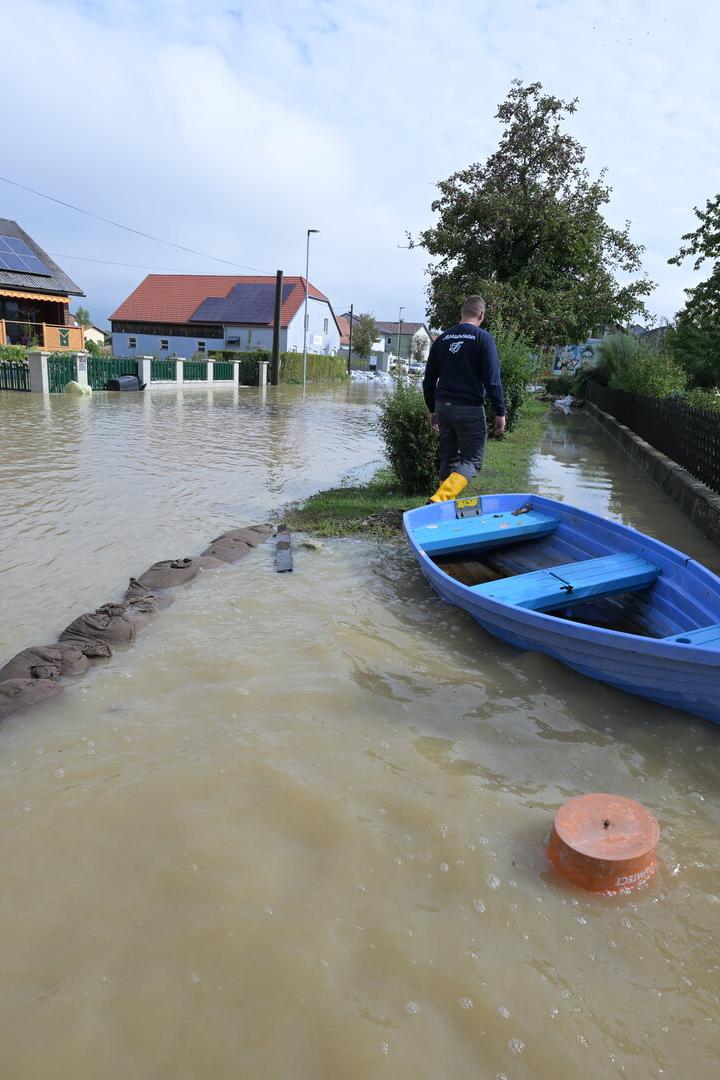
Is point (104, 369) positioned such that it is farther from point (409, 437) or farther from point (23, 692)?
point (23, 692)

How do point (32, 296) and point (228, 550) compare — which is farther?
point (32, 296)

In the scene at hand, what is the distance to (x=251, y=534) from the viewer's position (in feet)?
22.8

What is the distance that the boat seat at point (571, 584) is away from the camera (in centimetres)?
424

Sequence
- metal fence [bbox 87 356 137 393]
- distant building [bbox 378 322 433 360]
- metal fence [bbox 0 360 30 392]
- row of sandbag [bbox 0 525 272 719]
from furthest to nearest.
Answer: distant building [bbox 378 322 433 360], metal fence [bbox 87 356 137 393], metal fence [bbox 0 360 30 392], row of sandbag [bbox 0 525 272 719]

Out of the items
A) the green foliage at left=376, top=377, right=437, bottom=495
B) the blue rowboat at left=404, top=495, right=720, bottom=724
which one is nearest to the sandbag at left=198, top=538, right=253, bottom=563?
the blue rowboat at left=404, top=495, right=720, bottom=724

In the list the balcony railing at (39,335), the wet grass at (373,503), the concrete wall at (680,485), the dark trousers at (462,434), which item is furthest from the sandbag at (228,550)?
the balcony railing at (39,335)

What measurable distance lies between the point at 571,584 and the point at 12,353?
27.1 m

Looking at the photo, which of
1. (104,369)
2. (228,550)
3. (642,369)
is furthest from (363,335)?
(228,550)

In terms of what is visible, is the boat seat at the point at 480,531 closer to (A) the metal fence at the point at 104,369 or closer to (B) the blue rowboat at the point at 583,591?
(B) the blue rowboat at the point at 583,591

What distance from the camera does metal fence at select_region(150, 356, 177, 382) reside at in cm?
2803

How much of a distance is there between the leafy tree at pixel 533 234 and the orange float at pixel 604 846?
62.6 ft

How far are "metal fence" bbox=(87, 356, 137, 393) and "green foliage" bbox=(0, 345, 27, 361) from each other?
2463mm

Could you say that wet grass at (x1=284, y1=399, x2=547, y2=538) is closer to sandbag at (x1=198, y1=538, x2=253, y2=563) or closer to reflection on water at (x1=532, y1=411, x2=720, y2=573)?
reflection on water at (x1=532, y1=411, x2=720, y2=573)

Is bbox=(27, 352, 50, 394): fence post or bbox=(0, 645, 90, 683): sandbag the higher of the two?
bbox=(27, 352, 50, 394): fence post
